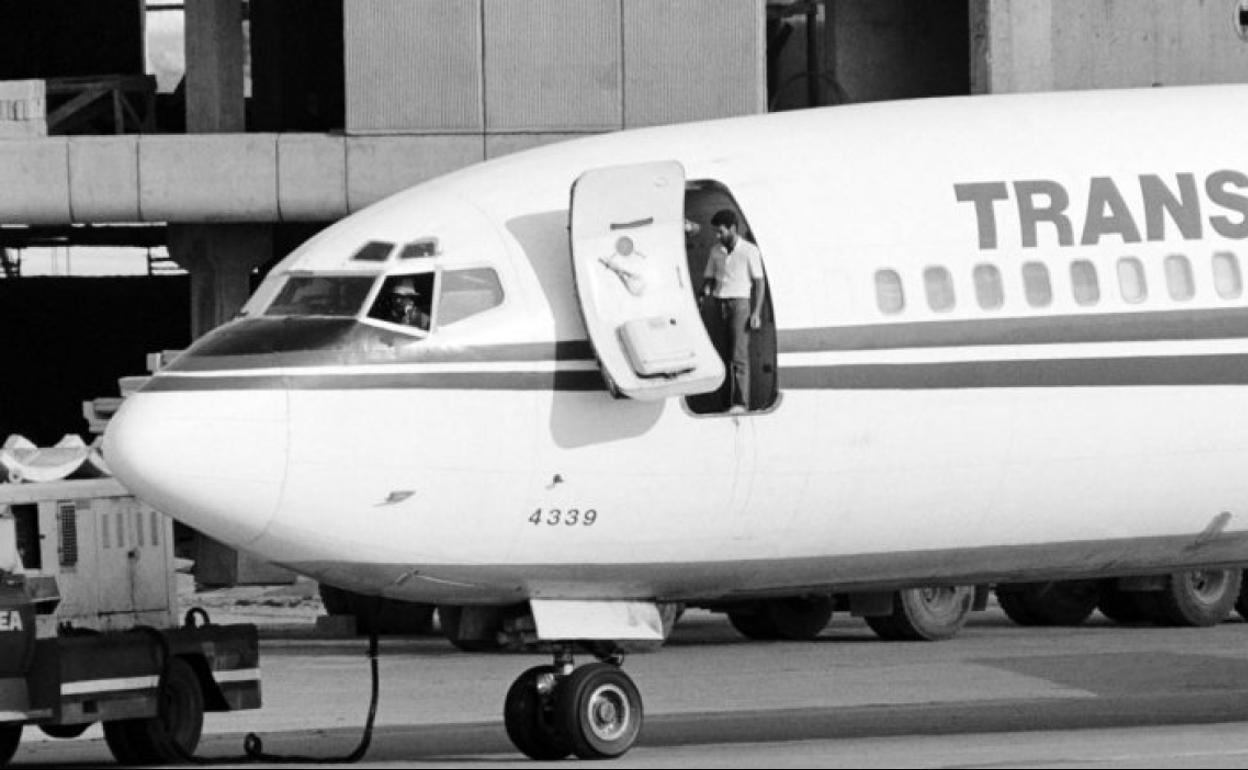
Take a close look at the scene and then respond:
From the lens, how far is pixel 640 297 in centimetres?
1936

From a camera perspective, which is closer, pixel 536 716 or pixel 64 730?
pixel 536 716

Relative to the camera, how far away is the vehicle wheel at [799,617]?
32719mm

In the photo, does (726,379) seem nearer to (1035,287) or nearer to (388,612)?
(1035,287)

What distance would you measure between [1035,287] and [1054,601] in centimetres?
1464

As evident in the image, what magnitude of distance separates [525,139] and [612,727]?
21078 mm

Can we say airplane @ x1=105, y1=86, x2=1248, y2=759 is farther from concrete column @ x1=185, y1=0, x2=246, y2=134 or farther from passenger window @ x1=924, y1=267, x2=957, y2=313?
concrete column @ x1=185, y1=0, x2=246, y2=134

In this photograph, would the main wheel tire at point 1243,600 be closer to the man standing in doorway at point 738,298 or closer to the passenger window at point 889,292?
the passenger window at point 889,292

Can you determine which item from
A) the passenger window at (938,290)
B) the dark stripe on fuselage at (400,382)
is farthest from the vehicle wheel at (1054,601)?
the dark stripe on fuselage at (400,382)

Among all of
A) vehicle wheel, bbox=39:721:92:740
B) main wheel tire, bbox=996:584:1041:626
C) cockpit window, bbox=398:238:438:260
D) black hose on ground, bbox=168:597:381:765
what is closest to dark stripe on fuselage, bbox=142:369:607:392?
cockpit window, bbox=398:238:438:260

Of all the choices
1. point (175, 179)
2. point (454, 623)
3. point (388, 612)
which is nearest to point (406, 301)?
point (454, 623)

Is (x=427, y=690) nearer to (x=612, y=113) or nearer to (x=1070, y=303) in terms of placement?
(x=1070, y=303)

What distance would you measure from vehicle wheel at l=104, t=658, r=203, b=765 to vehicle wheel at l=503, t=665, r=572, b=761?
2.53 meters

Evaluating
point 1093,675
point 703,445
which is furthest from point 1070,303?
point 1093,675

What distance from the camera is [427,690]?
91.0ft
